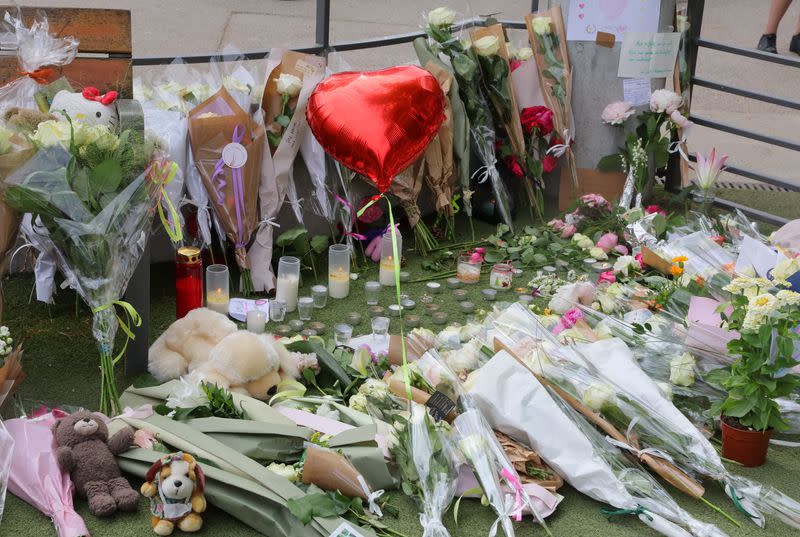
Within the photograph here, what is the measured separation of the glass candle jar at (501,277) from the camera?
15.1 ft

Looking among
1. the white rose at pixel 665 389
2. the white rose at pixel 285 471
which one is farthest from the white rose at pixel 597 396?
the white rose at pixel 285 471

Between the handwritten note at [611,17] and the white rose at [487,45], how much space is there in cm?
52

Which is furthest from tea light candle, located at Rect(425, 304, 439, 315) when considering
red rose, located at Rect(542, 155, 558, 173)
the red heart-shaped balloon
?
red rose, located at Rect(542, 155, 558, 173)

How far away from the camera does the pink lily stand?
4.95 meters

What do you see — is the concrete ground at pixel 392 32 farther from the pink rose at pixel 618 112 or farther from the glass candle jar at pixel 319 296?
the glass candle jar at pixel 319 296

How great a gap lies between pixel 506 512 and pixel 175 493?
3.17ft

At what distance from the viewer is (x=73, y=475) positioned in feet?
9.37

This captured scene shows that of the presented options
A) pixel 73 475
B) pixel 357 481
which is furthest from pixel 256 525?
pixel 73 475

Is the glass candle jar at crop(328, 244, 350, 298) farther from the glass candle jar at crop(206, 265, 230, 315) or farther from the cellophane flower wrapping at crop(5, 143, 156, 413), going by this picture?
the cellophane flower wrapping at crop(5, 143, 156, 413)

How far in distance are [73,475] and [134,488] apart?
7.5 inches

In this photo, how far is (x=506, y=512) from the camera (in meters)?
2.83

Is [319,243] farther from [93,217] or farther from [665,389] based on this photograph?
[665,389]

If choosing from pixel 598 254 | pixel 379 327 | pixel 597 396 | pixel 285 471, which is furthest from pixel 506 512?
pixel 598 254

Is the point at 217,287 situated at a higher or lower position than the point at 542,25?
lower
